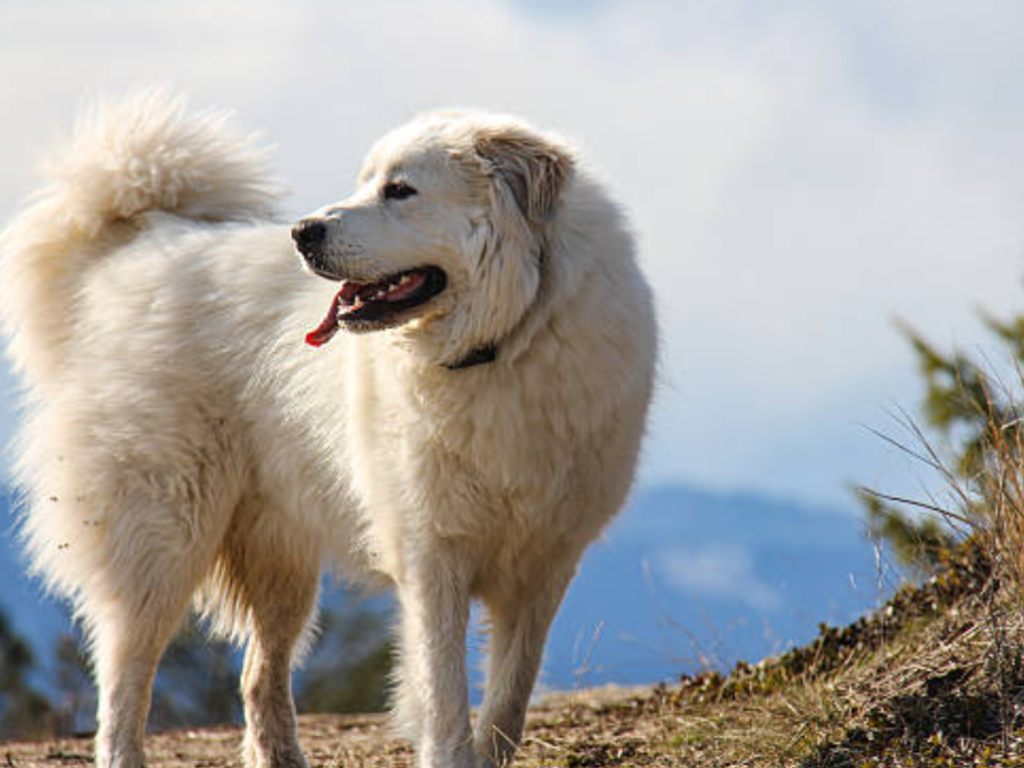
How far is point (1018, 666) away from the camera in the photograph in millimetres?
3986

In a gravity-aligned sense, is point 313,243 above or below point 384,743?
above

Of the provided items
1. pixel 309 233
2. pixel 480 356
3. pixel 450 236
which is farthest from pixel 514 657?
pixel 309 233

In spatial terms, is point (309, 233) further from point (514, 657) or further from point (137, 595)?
point (137, 595)

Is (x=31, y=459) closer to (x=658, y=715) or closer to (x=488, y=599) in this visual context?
(x=488, y=599)

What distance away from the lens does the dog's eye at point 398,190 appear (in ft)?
12.9

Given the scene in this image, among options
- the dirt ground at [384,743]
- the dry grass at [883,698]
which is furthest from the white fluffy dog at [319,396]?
the dry grass at [883,698]

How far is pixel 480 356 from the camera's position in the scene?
12.9 ft

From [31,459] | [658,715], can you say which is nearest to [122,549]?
[31,459]

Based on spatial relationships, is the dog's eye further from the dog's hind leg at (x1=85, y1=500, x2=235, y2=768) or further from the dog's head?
the dog's hind leg at (x1=85, y1=500, x2=235, y2=768)

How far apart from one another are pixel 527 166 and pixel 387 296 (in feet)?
1.80

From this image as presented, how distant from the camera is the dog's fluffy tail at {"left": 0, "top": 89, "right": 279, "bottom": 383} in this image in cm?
529

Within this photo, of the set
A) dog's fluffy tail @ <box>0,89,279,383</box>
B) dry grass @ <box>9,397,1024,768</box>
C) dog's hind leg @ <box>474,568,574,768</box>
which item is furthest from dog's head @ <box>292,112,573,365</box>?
dog's fluffy tail @ <box>0,89,279,383</box>

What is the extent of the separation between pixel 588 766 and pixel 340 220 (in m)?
2.06

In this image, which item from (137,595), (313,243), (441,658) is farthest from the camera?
(137,595)
